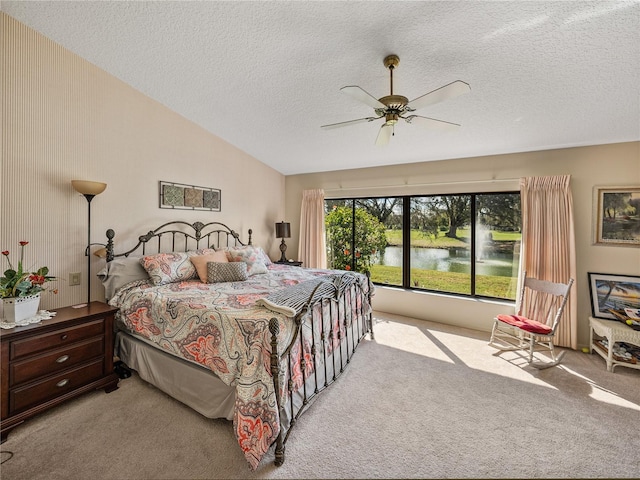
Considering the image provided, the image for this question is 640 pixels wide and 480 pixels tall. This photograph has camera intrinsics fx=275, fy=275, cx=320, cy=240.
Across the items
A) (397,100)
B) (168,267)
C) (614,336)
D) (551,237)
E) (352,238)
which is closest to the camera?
(397,100)

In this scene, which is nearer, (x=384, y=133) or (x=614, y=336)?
(x=384, y=133)

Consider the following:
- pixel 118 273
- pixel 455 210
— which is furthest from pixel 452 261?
pixel 118 273

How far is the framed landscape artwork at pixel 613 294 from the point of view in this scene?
9.95ft

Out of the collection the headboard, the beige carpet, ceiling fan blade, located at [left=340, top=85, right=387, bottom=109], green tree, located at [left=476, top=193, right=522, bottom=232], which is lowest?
the beige carpet

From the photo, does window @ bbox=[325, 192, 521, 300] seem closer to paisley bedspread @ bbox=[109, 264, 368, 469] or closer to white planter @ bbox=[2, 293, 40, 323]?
paisley bedspread @ bbox=[109, 264, 368, 469]

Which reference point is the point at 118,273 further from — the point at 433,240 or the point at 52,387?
the point at 433,240

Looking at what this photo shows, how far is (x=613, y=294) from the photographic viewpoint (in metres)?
3.12

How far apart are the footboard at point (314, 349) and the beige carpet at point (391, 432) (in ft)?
0.49

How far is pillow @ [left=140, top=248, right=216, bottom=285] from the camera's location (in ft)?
9.23

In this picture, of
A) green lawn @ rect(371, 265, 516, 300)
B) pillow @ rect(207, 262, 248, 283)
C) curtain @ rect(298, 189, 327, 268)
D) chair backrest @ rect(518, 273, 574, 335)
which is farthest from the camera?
curtain @ rect(298, 189, 327, 268)

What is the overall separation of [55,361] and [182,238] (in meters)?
1.84

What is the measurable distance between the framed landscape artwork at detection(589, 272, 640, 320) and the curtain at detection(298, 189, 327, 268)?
3.57 meters

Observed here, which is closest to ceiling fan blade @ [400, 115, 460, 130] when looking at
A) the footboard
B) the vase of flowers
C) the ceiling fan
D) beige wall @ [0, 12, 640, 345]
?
the ceiling fan

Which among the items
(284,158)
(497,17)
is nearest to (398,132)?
(497,17)
